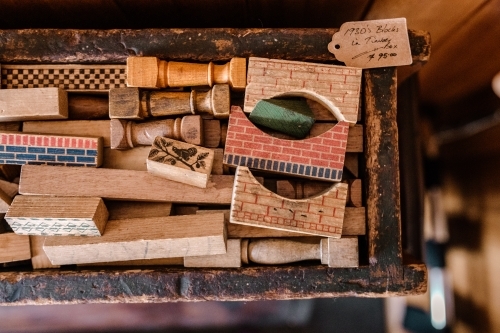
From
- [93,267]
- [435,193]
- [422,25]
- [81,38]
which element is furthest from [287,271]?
[435,193]

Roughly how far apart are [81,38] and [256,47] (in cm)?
56

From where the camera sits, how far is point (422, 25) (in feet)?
5.74

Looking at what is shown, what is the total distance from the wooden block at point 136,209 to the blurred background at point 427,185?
2.30 feet

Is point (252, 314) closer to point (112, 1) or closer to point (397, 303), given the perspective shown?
point (397, 303)

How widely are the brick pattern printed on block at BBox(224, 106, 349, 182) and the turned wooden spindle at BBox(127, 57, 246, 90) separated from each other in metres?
0.17

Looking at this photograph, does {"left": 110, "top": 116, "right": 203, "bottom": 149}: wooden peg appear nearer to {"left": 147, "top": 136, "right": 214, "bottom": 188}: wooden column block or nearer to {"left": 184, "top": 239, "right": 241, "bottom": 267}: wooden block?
{"left": 147, "top": 136, "right": 214, "bottom": 188}: wooden column block

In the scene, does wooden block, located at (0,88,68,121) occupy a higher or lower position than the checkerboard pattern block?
lower

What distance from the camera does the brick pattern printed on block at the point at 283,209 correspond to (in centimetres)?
125

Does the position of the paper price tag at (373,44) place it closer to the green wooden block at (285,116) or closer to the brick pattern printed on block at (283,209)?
the green wooden block at (285,116)

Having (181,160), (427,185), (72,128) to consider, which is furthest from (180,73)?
(427,185)

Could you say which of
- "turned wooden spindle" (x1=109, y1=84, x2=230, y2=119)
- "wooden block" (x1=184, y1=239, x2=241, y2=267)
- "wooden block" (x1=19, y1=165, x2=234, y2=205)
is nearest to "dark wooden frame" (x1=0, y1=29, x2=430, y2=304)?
"wooden block" (x1=184, y1=239, x2=241, y2=267)

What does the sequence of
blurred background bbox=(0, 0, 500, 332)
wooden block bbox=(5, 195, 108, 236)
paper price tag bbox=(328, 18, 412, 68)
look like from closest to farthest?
wooden block bbox=(5, 195, 108, 236)
paper price tag bbox=(328, 18, 412, 68)
blurred background bbox=(0, 0, 500, 332)

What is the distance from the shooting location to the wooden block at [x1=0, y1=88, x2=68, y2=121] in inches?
49.3

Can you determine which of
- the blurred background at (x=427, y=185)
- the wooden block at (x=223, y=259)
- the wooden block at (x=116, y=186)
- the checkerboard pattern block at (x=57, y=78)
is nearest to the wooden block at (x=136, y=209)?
the wooden block at (x=116, y=186)
